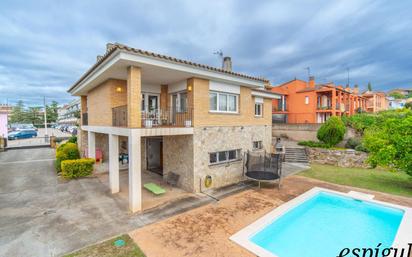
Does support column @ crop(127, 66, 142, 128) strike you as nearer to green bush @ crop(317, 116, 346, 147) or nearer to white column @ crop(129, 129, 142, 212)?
white column @ crop(129, 129, 142, 212)

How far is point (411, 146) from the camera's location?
423 inches

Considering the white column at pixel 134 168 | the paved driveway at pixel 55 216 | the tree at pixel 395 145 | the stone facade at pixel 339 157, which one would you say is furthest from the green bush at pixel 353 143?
the paved driveway at pixel 55 216

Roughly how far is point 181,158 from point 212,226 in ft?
Result: 16.2

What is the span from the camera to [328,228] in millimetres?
7477

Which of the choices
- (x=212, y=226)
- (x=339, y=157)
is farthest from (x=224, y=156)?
(x=339, y=157)

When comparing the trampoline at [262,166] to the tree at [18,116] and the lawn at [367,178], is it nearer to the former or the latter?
the lawn at [367,178]

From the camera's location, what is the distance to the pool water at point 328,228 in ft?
20.2

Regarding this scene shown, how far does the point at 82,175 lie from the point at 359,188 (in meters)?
18.3

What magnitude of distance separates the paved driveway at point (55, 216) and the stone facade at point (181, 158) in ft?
11.2

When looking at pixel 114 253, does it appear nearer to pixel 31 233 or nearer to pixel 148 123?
pixel 31 233

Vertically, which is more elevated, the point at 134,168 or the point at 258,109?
the point at 258,109

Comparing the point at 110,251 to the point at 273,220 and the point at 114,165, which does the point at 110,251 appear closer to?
the point at 114,165

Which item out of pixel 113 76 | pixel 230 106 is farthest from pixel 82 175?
pixel 230 106

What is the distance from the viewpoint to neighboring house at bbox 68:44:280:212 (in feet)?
26.6
